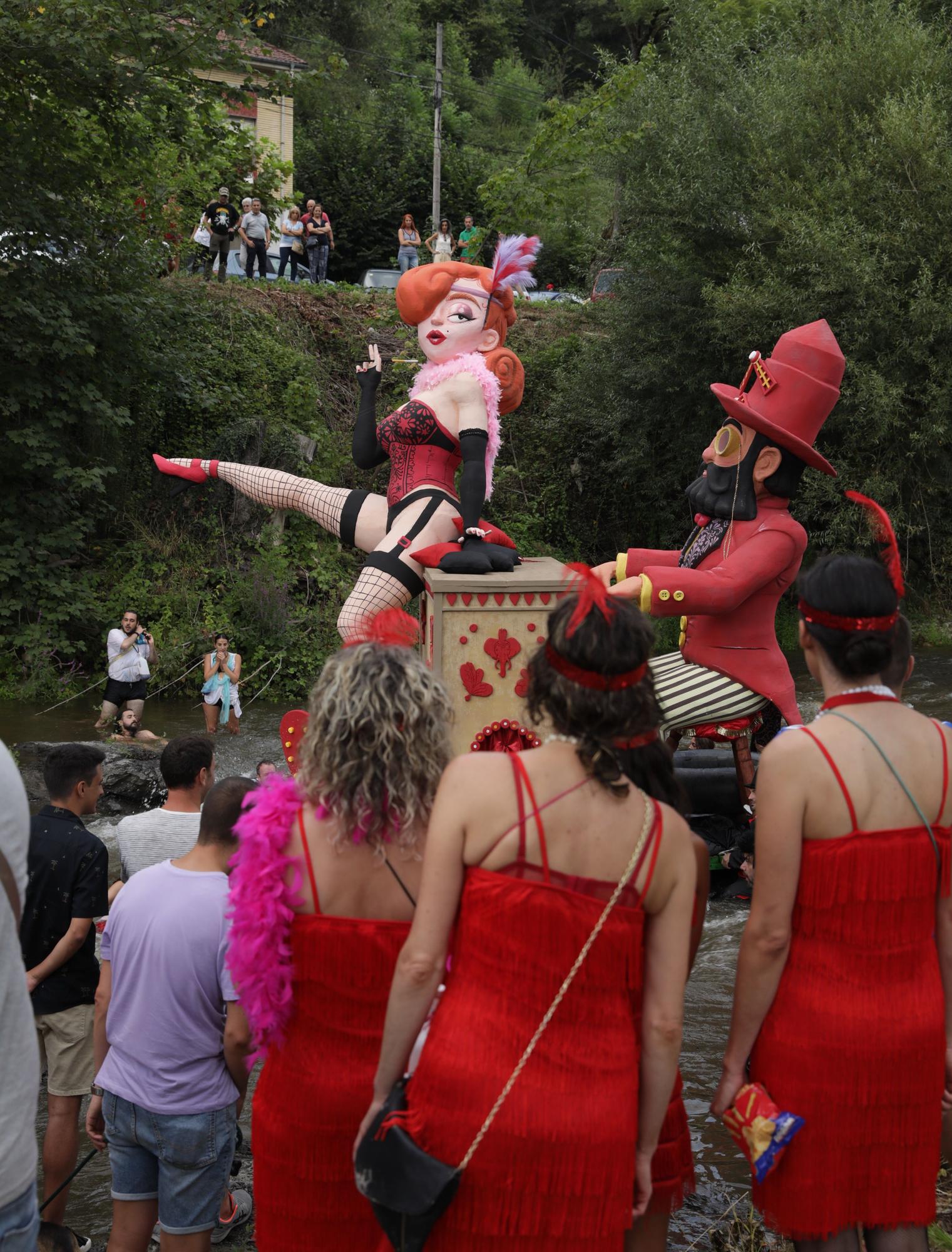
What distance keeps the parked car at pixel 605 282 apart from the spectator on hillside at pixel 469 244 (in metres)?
1.84

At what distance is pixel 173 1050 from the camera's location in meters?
2.75

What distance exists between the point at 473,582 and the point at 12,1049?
325cm

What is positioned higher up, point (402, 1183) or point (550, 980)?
point (550, 980)

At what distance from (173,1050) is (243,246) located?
57.5ft

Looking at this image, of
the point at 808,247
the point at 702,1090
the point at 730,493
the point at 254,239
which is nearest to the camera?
the point at 702,1090

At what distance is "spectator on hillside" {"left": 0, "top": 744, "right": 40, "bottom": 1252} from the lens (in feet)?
5.98

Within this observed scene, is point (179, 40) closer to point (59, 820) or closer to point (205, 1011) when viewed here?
point (59, 820)

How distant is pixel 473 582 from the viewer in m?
4.93

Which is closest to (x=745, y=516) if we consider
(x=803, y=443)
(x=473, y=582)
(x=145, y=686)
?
(x=803, y=443)

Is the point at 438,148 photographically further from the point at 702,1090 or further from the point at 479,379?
the point at 702,1090

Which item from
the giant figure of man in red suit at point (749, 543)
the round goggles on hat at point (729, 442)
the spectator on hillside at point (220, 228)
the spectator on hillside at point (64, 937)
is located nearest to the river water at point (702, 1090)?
the spectator on hillside at point (64, 937)

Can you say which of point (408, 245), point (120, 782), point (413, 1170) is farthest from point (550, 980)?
point (408, 245)

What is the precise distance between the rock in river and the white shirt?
5.65 ft

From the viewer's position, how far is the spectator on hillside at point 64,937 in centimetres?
340
